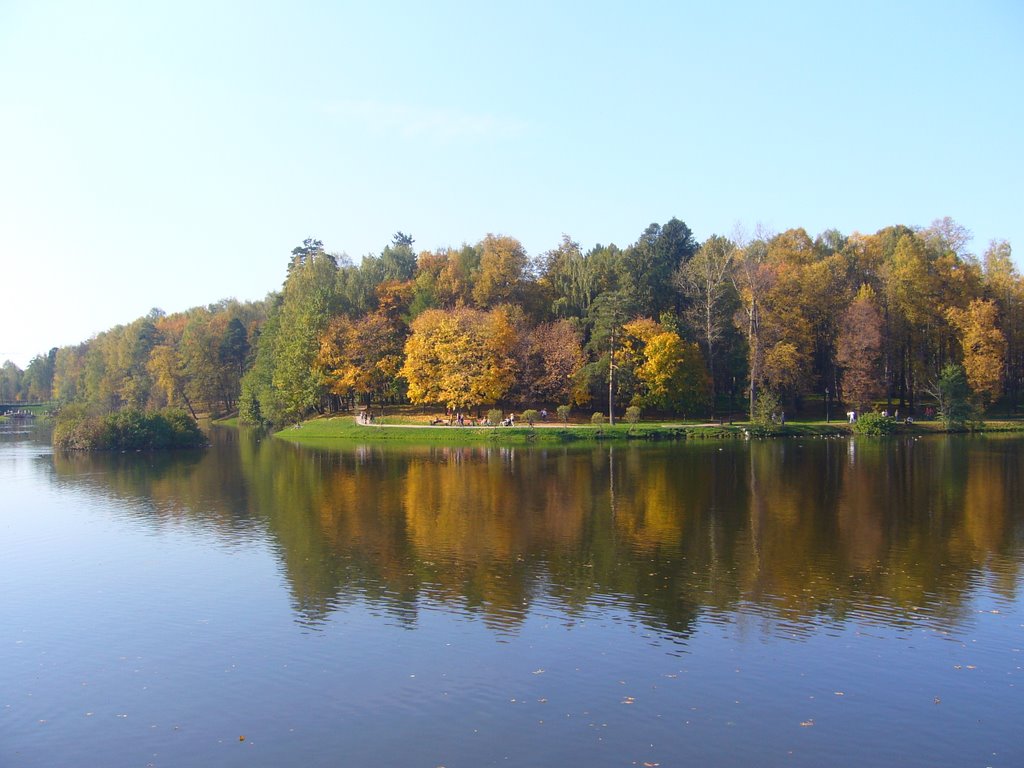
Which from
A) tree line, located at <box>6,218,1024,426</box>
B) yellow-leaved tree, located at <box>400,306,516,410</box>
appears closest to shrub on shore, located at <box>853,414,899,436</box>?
tree line, located at <box>6,218,1024,426</box>

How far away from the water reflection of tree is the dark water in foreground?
0.13m

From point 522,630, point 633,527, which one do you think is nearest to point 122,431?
point 633,527

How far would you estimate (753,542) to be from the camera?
23.0 meters

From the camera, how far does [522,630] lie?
16.0 m

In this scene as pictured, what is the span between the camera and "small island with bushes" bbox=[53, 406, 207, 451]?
57.7 meters

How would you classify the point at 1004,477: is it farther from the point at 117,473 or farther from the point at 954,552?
the point at 117,473

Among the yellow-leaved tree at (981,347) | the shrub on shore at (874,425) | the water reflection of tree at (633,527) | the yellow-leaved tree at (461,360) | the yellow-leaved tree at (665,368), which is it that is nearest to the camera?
the water reflection of tree at (633,527)

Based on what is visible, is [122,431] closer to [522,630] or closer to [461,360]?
[461,360]

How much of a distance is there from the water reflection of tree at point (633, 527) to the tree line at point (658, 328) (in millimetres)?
19774

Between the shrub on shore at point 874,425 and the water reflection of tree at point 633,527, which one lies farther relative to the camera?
the shrub on shore at point 874,425

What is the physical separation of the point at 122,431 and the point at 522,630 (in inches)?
1992

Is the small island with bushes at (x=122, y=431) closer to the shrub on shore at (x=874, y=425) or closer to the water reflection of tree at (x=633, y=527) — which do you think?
the water reflection of tree at (x=633, y=527)

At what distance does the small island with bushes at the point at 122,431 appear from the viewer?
2271 inches

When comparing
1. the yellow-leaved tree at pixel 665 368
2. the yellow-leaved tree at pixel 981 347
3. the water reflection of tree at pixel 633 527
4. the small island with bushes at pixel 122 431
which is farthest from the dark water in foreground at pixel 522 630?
the yellow-leaved tree at pixel 981 347
